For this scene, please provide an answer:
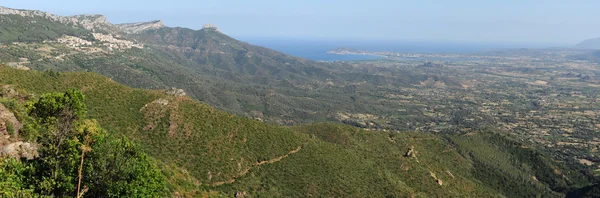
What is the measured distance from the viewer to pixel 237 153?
6606 centimetres

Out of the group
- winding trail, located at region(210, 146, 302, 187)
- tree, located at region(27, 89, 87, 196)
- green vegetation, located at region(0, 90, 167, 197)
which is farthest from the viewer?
winding trail, located at region(210, 146, 302, 187)

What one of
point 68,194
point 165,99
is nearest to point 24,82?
point 165,99

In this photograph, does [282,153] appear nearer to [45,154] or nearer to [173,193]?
[173,193]

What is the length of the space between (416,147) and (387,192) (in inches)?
1621

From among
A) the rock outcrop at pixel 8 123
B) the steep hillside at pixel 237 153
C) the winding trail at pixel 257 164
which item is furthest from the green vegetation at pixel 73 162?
the winding trail at pixel 257 164

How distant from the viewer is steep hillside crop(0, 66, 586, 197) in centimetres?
5906

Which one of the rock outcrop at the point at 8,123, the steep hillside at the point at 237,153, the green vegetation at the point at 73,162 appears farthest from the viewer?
the steep hillside at the point at 237,153

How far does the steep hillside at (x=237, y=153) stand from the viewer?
59062 millimetres

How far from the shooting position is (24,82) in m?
61.2

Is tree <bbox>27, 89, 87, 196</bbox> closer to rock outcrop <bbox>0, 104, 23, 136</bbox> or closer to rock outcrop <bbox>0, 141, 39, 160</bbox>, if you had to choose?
rock outcrop <bbox>0, 141, 39, 160</bbox>

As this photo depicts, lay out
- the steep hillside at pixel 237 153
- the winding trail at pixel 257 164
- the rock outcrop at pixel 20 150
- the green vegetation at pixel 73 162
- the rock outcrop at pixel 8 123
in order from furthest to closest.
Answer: the steep hillside at pixel 237 153 < the winding trail at pixel 257 164 < the rock outcrop at pixel 8 123 < the rock outcrop at pixel 20 150 < the green vegetation at pixel 73 162

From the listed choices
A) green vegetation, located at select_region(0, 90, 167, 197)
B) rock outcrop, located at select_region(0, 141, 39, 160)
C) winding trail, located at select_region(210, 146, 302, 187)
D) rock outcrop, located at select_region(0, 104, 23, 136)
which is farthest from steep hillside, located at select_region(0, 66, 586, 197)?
rock outcrop, located at select_region(0, 104, 23, 136)

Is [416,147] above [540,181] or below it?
above

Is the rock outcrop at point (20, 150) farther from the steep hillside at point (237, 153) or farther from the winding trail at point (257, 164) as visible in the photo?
the winding trail at point (257, 164)
